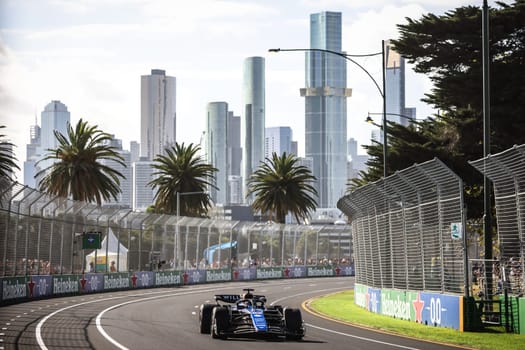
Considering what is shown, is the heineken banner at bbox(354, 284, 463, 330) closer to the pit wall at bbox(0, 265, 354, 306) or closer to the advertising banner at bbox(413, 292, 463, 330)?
the advertising banner at bbox(413, 292, 463, 330)

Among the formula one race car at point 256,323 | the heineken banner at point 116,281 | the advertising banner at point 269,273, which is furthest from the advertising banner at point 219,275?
the formula one race car at point 256,323

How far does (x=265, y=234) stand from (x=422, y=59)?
115 feet

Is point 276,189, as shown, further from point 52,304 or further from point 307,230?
point 52,304

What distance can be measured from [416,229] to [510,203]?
4746 millimetres

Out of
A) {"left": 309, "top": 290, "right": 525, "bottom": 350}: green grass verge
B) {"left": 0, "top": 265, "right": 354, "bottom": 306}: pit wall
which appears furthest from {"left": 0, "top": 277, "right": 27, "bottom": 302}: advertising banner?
{"left": 309, "top": 290, "right": 525, "bottom": 350}: green grass verge

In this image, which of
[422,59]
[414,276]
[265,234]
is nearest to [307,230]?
[265,234]

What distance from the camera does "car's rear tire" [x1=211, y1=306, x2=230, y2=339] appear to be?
73.5 ft

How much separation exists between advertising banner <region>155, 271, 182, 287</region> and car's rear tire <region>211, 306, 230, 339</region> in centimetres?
3762

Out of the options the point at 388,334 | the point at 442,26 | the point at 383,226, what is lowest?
the point at 388,334

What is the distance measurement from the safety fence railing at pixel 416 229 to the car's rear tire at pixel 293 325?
15.0 feet

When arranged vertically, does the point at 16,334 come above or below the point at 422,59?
below

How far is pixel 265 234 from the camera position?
256 ft

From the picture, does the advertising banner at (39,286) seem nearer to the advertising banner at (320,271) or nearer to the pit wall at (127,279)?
the pit wall at (127,279)

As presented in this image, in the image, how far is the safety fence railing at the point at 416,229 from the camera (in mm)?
25359
